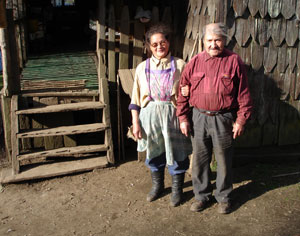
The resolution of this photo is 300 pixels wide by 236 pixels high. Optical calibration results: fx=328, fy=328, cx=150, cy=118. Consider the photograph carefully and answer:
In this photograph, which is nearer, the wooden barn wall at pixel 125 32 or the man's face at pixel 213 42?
the man's face at pixel 213 42

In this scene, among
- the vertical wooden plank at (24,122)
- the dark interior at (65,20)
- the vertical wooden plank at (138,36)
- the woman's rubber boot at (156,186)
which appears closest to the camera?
the woman's rubber boot at (156,186)

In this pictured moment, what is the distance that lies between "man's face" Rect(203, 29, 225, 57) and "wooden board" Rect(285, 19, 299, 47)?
1.55 m

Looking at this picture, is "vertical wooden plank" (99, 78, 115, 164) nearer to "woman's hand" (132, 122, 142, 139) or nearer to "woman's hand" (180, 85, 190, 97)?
"woman's hand" (132, 122, 142, 139)

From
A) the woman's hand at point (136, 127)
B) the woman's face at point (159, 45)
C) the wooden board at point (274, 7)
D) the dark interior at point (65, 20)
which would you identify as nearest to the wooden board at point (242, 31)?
the wooden board at point (274, 7)

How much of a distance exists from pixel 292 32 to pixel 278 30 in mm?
193

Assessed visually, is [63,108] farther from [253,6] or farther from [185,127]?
[253,6]

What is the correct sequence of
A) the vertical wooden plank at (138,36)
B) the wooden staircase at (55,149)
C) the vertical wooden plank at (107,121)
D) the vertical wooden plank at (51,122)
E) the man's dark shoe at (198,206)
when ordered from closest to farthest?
the man's dark shoe at (198,206) < the wooden staircase at (55,149) < the vertical wooden plank at (107,121) < the vertical wooden plank at (51,122) < the vertical wooden plank at (138,36)

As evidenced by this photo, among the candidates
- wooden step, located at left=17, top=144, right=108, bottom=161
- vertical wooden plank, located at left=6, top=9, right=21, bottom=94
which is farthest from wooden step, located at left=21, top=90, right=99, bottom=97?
wooden step, located at left=17, top=144, right=108, bottom=161

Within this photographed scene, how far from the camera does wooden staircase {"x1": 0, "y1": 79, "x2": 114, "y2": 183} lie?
430cm

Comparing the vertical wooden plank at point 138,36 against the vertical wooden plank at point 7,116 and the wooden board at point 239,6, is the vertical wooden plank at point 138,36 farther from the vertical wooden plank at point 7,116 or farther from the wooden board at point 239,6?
the vertical wooden plank at point 7,116

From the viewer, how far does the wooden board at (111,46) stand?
199 inches

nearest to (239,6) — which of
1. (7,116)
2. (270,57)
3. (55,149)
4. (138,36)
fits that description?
(270,57)

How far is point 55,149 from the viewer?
4.57 m

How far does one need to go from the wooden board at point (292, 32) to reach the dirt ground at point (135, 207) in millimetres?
1669
